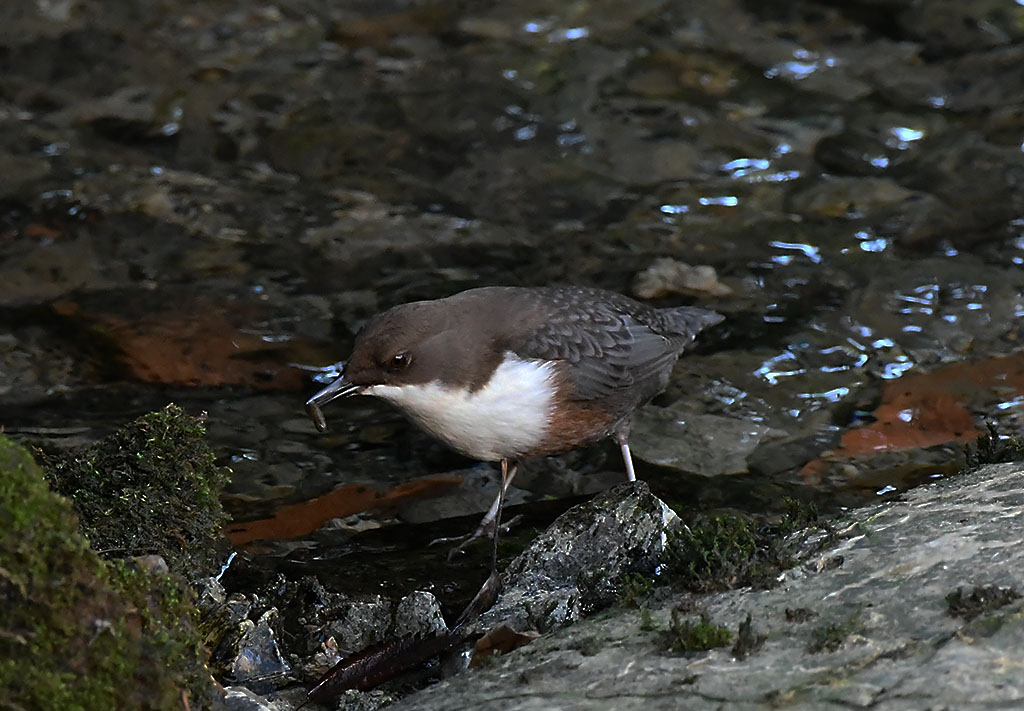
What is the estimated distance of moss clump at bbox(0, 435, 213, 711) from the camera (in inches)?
88.9

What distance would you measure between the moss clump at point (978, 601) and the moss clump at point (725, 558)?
19.2 inches

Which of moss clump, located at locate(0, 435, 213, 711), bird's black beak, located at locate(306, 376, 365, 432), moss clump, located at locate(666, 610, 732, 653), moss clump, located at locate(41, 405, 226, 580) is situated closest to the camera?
moss clump, located at locate(0, 435, 213, 711)

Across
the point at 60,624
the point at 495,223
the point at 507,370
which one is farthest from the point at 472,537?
the point at 495,223

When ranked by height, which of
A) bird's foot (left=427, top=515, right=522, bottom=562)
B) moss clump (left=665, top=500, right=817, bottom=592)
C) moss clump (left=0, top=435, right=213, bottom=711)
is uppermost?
moss clump (left=0, top=435, right=213, bottom=711)

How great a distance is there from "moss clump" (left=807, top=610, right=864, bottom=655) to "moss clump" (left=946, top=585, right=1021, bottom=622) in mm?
204

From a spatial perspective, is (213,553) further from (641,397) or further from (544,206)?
(544,206)

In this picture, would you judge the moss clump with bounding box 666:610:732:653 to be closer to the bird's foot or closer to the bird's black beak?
the bird's foot

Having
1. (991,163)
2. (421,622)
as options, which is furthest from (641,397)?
(991,163)

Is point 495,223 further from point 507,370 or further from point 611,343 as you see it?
point 507,370

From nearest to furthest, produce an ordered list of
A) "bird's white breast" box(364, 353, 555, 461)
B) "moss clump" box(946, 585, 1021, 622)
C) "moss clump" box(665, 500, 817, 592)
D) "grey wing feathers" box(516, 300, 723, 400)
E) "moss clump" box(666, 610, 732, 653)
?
"moss clump" box(946, 585, 1021, 622)
"moss clump" box(666, 610, 732, 653)
"moss clump" box(665, 500, 817, 592)
"bird's white breast" box(364, 353, 555, 461)
"grey wing feathers" box(516, 300, 723, 400)

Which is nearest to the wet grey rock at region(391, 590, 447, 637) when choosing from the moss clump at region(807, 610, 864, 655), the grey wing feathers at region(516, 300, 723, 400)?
the grey wing feathers at region(516, 300, 723, 400)

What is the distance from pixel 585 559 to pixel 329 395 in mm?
1101

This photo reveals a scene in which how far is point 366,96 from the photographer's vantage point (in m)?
8.26

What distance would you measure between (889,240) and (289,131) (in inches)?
151
